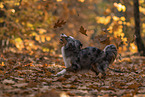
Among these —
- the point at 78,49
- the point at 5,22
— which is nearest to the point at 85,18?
the point at 5,22

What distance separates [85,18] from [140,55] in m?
11.8

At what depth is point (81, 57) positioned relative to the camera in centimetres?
413

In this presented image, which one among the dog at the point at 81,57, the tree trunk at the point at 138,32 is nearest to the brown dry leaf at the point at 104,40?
the dog at the point at 81,57

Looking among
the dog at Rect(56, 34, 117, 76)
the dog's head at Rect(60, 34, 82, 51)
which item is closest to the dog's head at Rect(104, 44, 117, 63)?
the dog at Rect(56, 34, 117, 76)

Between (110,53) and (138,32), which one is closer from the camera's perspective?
(110,53)

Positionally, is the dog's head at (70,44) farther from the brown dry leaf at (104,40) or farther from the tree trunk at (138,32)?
the tree trunk at (138,32)

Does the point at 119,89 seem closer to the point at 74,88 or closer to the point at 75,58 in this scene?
the point at 74,88

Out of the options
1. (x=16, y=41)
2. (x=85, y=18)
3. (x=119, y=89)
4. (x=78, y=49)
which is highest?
(x=85, y=18)

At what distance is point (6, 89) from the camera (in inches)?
117

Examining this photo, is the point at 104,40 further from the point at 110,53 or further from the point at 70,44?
the point at 70,44

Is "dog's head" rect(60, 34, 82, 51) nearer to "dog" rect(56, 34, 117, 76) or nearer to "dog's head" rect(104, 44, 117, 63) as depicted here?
"dog" rect(56, 34, 117, 76)

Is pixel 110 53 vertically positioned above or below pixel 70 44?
below

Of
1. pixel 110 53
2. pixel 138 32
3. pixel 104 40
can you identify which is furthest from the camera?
pixel 138 32

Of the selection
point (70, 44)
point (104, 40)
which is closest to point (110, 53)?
point (70, 44)
